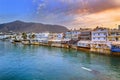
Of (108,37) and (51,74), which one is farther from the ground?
(108,37)

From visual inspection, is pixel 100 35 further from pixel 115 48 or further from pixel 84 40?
pixel 115 48

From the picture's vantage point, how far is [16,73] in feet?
99.0

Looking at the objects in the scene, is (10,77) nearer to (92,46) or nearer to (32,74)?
(32,74)

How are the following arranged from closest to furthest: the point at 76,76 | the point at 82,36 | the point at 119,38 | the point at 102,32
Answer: the point at 76,76, the point at 119,38, the point at 102,32, the point at 82,36

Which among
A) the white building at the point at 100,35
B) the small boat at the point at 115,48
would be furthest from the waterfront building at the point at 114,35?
the small boat at the point at 115,48

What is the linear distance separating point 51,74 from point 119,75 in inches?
444

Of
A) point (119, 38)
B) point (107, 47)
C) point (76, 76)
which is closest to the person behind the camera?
point (76, 76)

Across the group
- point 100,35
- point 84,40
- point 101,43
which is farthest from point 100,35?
point 84,40

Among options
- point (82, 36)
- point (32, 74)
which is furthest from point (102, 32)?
point (32, 74)

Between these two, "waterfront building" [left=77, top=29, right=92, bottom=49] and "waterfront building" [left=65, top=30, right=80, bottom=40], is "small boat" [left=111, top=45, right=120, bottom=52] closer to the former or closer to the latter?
"waterfront building" [left=77, top=29, right=92, bottom=49]

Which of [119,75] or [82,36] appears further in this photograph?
[82,36]

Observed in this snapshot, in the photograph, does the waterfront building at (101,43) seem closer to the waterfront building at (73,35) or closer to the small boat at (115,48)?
the small boat at (115,48)

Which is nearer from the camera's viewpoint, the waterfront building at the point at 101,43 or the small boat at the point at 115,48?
the small boat at the point at 115,48

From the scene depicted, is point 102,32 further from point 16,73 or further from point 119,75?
point 16,73
